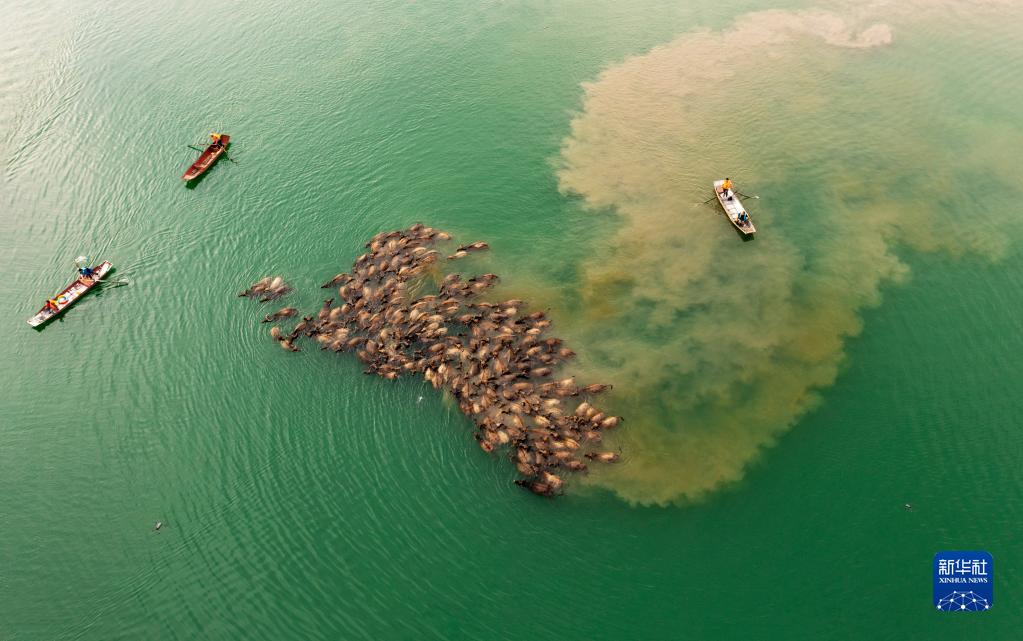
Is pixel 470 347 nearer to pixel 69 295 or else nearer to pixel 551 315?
pixel 551 315

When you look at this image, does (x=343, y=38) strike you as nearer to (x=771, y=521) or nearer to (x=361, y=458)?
(x=361, y=458)

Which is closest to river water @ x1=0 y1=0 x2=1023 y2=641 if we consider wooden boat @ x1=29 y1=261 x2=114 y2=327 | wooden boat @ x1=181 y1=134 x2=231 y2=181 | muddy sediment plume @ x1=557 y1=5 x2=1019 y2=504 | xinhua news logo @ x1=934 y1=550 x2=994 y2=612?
muddy sediment plume @ x1=557 y1=5 x2=1019 y2=504

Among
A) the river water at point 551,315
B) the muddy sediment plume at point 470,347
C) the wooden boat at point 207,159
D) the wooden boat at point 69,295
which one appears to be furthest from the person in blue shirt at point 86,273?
the muddy sediment plume at point 470,347

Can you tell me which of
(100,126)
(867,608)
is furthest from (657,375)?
(100,126)

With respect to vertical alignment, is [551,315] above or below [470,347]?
below

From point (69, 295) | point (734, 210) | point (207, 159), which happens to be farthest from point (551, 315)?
point (69, 295)

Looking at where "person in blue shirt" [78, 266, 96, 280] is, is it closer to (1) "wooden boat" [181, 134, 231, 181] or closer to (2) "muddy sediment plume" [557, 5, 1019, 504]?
(1) "wooden boat" [181, 134, 231, 181]

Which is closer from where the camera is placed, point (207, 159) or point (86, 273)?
point (86, 273)
